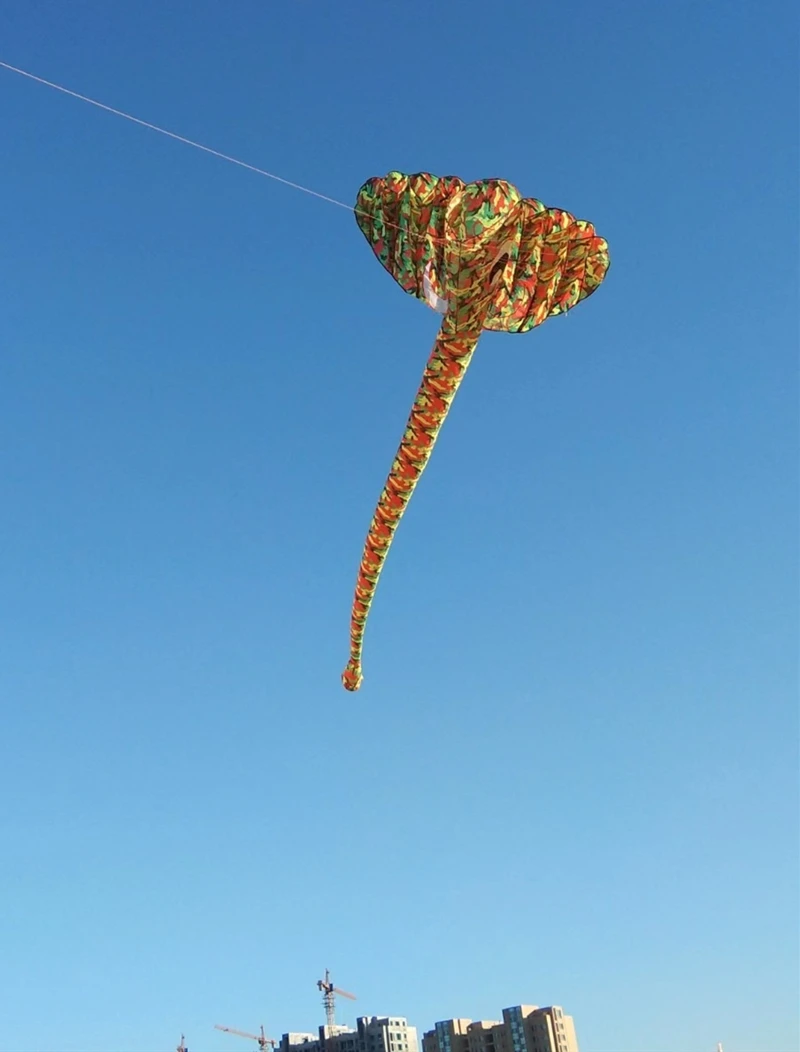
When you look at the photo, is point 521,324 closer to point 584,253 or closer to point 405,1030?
point 584,253

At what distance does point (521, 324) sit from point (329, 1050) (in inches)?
3027

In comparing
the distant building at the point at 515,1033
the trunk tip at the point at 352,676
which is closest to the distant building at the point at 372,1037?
the distant building at the point at 515,1033

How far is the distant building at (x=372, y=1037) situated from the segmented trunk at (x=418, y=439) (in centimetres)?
7010

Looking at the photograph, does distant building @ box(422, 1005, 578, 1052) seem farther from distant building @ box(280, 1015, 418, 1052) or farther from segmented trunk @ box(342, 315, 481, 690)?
segmented trunk @ box(342, 315, 481, 690)

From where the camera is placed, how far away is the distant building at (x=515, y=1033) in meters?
62.2

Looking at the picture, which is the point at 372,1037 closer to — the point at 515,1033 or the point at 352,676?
the point at 515,1033

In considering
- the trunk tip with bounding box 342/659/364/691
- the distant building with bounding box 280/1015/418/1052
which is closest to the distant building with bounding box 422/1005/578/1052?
the distant building with bounding box 280/1015/418/1052

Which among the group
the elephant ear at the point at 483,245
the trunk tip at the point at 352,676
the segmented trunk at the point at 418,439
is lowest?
the trunk tip at the point at 352,676

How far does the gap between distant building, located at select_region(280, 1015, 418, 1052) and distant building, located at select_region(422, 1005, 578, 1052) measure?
2631mm

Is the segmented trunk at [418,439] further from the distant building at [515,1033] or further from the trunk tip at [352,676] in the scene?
the distant building at [515,1033]

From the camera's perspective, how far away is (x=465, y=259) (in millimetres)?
6090

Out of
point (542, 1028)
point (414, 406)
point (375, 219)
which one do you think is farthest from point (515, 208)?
point (542, 1028)

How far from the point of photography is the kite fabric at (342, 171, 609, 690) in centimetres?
593

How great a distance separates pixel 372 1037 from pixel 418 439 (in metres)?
72.4
